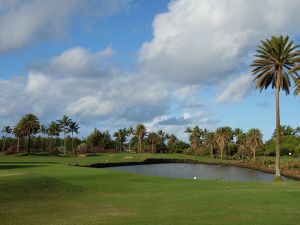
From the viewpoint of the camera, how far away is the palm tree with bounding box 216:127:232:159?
17025 cm

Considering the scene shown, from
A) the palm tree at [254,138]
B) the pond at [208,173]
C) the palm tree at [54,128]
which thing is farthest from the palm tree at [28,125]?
the palm tree at [254,138]

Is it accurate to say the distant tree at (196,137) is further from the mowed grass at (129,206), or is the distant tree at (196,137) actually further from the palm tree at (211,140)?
the mowed grass at (129,206)

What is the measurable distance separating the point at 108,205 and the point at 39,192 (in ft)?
24.9

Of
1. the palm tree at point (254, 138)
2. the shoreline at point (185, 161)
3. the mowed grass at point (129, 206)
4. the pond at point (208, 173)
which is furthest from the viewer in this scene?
the palm tree at point (254, 138)

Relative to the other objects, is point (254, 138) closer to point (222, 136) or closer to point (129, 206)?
point (222, 136)

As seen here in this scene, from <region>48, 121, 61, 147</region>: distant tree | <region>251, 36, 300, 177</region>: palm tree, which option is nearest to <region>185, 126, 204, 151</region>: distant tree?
<region>48, 121, 61, 147</region>: distant tree

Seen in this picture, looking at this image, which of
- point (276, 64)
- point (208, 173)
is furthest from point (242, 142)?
point (276, 64)

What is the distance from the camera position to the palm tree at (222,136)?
170 metres

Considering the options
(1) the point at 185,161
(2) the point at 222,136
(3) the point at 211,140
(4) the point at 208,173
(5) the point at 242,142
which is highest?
(2) the point at 222,136

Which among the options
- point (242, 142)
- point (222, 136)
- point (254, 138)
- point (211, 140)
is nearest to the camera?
point (254, 138)

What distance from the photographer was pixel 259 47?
57156mm

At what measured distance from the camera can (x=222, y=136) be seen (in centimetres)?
17025

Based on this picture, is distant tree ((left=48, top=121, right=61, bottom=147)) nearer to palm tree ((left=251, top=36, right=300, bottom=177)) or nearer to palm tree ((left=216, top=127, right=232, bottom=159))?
palm tree ((left=216, top=127, right=232, bottom=159))

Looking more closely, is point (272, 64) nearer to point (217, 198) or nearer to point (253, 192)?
point (253, 192)
